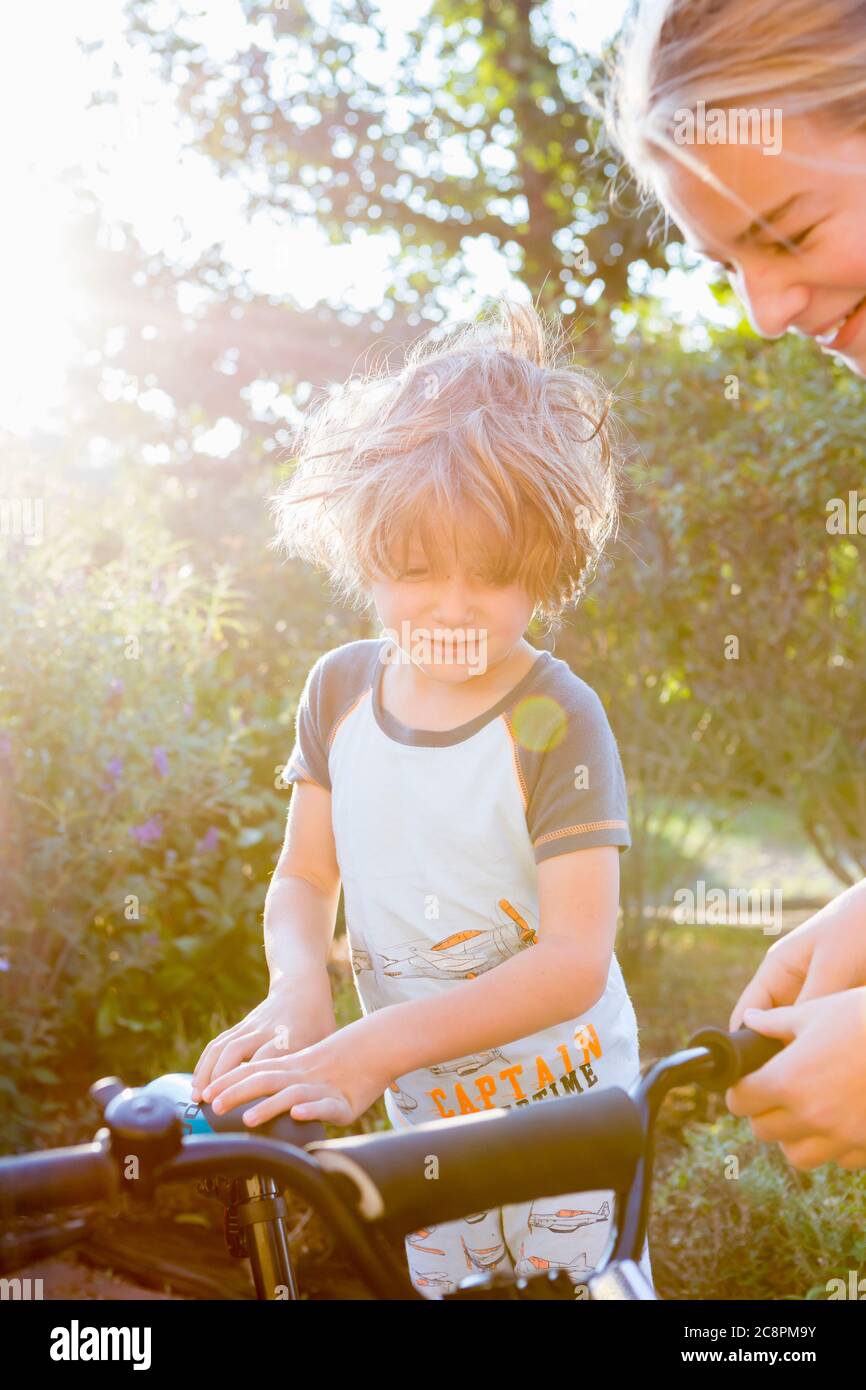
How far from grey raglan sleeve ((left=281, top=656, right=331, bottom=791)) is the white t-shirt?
0.16 ft

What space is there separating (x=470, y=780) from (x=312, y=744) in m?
0.31

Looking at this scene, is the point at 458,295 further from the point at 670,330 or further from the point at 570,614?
the point at 570,614

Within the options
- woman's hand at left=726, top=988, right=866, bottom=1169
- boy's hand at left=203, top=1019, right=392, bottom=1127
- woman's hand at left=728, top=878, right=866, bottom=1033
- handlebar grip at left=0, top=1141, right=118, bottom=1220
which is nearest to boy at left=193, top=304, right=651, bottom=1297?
boy's hand at left=203, top=1019, right=392, bottom=1127

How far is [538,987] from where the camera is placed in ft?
4.99

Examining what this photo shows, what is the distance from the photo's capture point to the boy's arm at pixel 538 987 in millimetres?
1408

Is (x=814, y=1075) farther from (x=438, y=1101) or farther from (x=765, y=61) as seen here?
(x=765, y=61)

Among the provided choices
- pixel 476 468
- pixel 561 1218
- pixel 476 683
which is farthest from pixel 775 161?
pixel 561 1218

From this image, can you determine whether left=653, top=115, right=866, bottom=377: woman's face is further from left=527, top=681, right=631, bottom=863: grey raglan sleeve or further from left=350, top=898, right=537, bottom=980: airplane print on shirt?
left=350, top=898, right=537, bottom=980: airplane print on shirt

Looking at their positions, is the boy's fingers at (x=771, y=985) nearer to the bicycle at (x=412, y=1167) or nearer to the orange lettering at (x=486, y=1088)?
the bicycle at (x=412, y=1167)

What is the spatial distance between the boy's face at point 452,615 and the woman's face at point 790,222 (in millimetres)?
492

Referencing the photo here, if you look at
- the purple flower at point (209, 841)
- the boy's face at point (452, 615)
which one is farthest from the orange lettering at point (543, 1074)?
the purple flower at point (209, 841)
